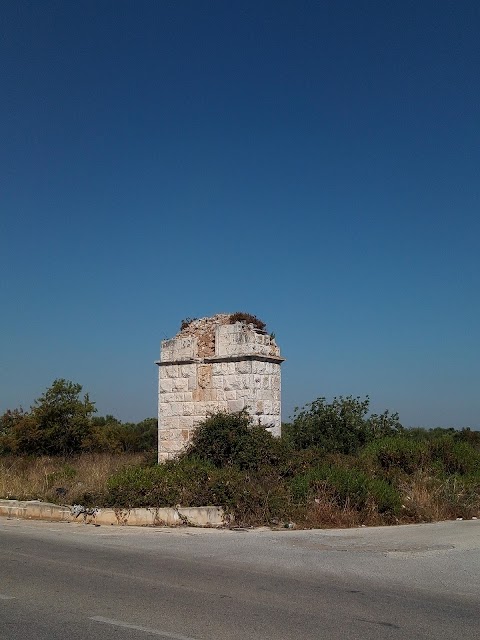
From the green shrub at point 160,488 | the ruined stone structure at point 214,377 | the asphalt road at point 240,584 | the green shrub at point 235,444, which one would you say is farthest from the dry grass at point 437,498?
the green shrub at point 160,488

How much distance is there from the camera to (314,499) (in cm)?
1299

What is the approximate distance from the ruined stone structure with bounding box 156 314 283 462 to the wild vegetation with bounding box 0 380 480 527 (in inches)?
18.3

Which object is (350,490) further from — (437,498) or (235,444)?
(235,444)

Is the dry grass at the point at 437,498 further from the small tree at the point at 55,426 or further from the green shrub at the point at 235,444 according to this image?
the small tree at the point at 55,426

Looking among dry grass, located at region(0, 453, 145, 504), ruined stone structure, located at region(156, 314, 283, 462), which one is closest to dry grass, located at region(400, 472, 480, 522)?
ruined stone structure, located at region(156, 314, 283, 462)

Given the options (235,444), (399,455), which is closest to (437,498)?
(399,455)

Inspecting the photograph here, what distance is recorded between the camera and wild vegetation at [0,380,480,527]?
Answer: 12.9 meters

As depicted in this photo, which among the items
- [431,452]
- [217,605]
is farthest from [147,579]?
[431,452]

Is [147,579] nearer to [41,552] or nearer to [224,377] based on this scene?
[41,552]

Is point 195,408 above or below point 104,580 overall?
above

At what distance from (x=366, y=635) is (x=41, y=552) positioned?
5729mm

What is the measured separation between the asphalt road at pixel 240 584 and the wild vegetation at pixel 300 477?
87 cm

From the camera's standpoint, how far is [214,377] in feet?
52.0

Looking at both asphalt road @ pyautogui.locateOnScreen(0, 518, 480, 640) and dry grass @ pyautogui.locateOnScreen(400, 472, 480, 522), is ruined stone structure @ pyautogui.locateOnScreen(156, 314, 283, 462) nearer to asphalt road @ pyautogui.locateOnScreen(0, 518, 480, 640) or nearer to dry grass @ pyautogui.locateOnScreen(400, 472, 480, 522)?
dry grass @ pyautogui.locateOnScreen(400, 472, 480, 522)
